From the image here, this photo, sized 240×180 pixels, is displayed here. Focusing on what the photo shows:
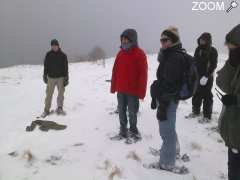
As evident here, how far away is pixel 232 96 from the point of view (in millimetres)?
3379

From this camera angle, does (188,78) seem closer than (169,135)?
Yes

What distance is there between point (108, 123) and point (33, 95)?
5.81m

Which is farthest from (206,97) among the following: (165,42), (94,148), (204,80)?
(165,42)

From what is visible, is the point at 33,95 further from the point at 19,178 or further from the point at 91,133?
the point at 19,178

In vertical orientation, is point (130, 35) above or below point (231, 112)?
above

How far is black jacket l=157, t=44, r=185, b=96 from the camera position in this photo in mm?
4406

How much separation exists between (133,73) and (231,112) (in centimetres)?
283

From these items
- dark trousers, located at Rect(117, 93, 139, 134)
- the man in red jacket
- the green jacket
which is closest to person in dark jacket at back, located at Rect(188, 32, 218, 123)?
the man in red jacket

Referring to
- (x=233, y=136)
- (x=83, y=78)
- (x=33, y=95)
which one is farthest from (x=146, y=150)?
(x=83, y=78)

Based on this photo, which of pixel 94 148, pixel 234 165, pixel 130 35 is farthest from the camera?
pixel 94 148

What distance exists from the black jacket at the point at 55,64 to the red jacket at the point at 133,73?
3055mm

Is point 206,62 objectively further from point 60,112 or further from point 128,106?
point 60,112

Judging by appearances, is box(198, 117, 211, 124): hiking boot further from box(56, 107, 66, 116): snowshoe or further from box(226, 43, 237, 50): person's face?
box(226, 43, 237, 50): person's face

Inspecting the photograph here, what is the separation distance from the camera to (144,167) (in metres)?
5.21
